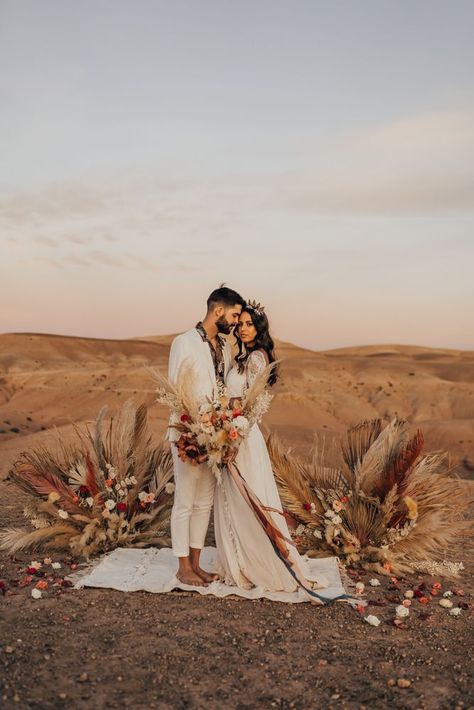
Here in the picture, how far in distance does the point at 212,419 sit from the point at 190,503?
868 millimetres

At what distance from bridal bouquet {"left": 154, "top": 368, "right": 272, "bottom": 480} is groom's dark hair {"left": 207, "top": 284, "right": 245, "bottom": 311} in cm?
67

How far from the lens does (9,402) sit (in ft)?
102

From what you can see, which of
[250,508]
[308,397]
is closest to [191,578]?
[250,508]

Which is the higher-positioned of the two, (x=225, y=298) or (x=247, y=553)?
(x=225, y=298)

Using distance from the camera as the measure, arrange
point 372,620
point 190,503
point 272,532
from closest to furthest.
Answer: point 372,620
point 272,532
point 190,503

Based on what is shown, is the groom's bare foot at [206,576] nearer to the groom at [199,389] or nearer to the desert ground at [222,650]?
the groom at [199,389]

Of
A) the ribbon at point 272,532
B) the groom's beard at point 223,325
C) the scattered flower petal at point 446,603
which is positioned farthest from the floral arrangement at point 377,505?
the groom's beard at point 223,325

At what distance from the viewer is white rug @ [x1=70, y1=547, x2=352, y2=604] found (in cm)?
589

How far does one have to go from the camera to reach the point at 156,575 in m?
6.30

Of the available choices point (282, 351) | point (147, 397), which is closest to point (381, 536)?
point (147, 397)

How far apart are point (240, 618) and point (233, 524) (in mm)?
879

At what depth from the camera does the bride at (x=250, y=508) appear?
593 cm

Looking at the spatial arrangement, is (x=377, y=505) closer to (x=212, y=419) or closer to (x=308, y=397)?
(x=212, y=419)

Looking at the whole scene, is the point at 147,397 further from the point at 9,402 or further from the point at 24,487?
the point at 24,487
